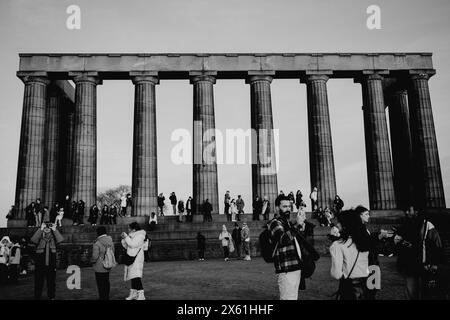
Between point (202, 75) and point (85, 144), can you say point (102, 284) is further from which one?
point (202, 75)

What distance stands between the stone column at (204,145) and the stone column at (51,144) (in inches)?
560

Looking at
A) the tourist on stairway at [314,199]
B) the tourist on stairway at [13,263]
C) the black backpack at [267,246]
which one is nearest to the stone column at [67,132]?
the tourist on stairway at [13,263]

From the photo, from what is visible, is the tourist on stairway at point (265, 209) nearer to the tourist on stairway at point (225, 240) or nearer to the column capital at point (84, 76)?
the tourist on stairway at point (225, 240)

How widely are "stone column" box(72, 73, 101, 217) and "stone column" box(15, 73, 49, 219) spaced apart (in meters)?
3.12

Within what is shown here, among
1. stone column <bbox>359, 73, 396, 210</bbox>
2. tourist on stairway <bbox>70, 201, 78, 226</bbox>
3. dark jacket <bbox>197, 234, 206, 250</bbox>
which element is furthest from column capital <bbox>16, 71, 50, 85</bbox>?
stone column <bbox>359, 73, 396, 210</bbox>

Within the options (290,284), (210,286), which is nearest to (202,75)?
(210,286)

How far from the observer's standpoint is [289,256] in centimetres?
624

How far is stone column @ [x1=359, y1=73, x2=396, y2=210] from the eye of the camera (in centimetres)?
3569

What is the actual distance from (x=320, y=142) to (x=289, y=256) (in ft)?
101

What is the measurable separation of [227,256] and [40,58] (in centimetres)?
2650

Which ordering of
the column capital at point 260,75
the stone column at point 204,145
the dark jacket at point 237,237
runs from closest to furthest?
the dark jacket at point 237,237 → the stone column at point 204,145 → the column capital at point 260,75

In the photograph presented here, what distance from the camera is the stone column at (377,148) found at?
35.7m
